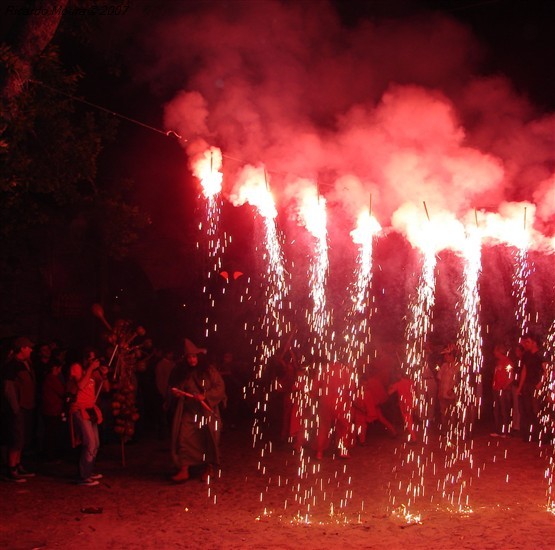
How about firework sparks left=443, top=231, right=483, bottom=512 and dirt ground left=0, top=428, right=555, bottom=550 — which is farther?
firework sparks left=443, top=231, right=483, bottom=512

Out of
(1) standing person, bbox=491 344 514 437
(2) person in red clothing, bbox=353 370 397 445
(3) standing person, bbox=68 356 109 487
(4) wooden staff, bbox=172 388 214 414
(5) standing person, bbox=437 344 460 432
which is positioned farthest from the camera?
(5) standing person, bbox=437 344 460 432

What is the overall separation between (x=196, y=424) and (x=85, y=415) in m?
1.35

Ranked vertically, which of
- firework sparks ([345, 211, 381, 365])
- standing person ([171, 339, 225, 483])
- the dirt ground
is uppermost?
firework sparks ([345, 211, 381, 365])

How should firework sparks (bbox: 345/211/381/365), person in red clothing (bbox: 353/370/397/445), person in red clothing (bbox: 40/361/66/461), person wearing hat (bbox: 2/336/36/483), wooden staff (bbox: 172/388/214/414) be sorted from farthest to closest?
firework sparks (bbox: 345/211/381/365)
person in red clothing (bbox: 353/370/397/445)
person in red clothing (bbox: 40/361/66/461)
wooden staff (bbox: 172/388/214/414)
person wearing hat (bbox: 2/336/36/483)

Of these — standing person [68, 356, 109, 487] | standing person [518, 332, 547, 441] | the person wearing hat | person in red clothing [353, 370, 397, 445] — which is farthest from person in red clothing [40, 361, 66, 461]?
standing person [518, 332, 547, 441]

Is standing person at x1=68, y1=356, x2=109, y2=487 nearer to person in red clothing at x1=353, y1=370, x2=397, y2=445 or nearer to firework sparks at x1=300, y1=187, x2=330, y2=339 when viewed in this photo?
person in red clothing at x1=353, y1=370, x2=397, y2=445

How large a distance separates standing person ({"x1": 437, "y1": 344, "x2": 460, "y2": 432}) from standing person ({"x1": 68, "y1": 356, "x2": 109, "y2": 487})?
6.07 m

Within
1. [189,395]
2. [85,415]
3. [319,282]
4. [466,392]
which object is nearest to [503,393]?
[466,392]

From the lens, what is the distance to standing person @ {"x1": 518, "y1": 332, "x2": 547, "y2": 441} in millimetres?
10305

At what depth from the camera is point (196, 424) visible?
314 inches

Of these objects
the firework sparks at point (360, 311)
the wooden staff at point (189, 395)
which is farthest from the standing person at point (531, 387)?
the wooden staff at point (189, 395)

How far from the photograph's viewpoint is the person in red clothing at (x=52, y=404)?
355 inches

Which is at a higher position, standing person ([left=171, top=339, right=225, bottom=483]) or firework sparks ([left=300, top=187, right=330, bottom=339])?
firework sparks ([left=300, top=187, right=330, bottom=339])

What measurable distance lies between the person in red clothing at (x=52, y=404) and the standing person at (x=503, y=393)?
23.2ft
